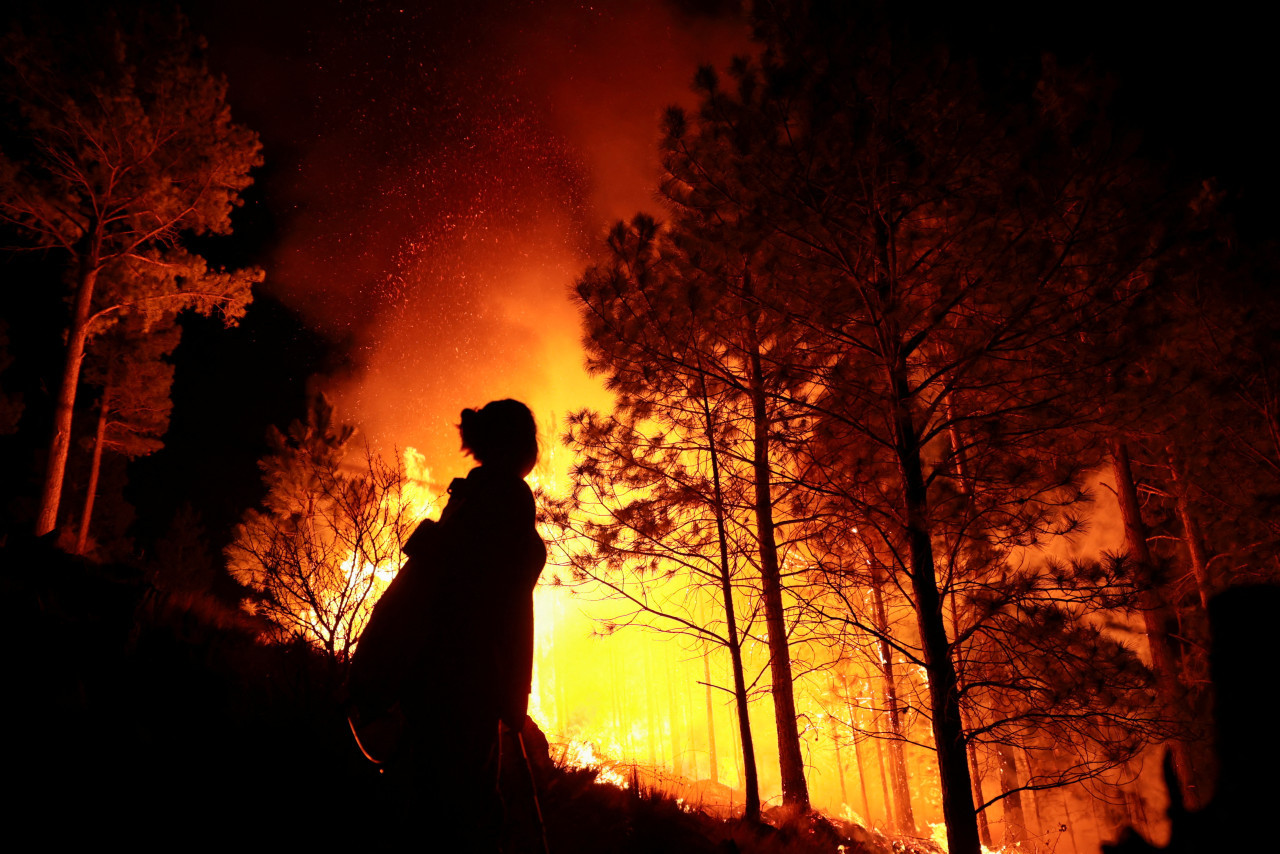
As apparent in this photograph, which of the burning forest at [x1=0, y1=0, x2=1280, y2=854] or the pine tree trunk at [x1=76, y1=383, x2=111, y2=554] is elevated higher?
the pine tree trunk at [x1=76, y1=383, x2=111, y2=554]

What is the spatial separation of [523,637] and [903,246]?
5368 millimetres

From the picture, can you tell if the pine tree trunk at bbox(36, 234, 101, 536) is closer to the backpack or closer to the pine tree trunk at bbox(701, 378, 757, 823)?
the pine tree trunk at bbox(701, 378, 757, 823)

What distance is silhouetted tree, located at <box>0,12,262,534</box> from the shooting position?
9.91m

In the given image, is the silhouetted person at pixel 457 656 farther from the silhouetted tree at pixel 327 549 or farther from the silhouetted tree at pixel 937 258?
the silhouetted tree at pixel 327 549

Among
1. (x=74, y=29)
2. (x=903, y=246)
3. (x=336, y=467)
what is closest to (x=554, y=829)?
(x=903, y=246)

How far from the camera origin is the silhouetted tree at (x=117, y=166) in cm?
991

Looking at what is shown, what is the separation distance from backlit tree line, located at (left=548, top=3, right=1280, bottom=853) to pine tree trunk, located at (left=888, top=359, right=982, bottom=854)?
0.03 meters

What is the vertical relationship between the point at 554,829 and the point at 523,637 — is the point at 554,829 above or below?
below

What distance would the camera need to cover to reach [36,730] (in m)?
3.20

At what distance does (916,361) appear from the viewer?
18.8 ft

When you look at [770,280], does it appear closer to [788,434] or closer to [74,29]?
[788,434]

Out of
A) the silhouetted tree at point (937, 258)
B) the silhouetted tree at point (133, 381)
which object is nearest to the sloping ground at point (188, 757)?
the silhouetted tree at point (937, 258)

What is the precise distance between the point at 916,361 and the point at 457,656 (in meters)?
5.24

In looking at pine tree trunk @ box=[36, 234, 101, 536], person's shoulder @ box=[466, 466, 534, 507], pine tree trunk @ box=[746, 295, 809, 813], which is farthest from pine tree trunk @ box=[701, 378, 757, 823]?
pine tree trunk @ box=[36, 234, 101, 536]
